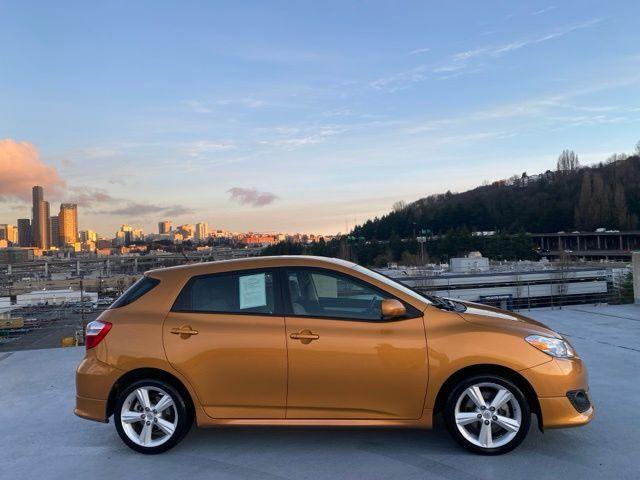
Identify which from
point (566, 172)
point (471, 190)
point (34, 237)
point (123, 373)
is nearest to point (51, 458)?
point (123, 373)

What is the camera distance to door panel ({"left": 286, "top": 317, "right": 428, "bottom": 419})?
11.6 ft

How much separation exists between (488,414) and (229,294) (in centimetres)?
206

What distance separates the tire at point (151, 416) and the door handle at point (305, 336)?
3.18 feet

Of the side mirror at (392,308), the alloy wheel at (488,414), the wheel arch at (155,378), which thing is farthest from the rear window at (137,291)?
the alloy wheel at (488,414)

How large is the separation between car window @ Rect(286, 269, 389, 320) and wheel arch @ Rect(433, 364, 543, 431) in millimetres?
675

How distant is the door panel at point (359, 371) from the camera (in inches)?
139

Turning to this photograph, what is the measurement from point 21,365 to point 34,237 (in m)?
65.8

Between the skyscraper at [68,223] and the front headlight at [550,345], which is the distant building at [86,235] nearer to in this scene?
the skyscraper at [68,223]

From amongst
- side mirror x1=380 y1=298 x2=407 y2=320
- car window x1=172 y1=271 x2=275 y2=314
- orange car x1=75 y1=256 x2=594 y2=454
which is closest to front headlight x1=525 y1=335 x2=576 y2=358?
orange car x1=75 y1=256 x2=594 y2=454

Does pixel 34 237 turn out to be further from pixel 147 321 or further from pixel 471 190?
pixel 471 190

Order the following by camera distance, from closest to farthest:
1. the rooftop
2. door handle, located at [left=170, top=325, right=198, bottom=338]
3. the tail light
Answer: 1. the rooftop
2. door handle, located at [left=170, top=325, right=198, bottom=338]
3. the tail light

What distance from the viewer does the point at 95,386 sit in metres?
3.79

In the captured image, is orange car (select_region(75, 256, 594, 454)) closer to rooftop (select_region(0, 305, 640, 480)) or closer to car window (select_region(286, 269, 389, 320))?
car window (select_region(286, 269, 389, 320))

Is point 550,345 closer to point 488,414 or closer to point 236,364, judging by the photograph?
point 488,414
